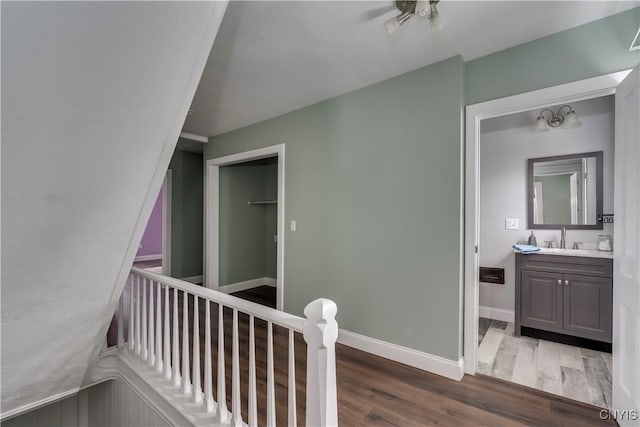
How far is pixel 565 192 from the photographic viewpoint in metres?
3.12

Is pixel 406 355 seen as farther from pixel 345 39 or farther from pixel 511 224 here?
pixel 345 39

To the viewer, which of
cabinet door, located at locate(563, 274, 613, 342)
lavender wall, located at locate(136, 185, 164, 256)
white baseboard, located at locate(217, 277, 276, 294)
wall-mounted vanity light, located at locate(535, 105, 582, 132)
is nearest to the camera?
cabinet door, located at locate(563, 274, 613, 342)

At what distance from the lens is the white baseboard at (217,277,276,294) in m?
4.56

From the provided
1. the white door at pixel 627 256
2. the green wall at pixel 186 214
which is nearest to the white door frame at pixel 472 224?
the white door at pixel 627 256

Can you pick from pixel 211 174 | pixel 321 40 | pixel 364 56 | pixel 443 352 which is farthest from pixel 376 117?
pixel 211 174

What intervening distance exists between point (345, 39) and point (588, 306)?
3170 millimetres

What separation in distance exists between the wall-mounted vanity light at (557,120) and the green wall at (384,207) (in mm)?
1498

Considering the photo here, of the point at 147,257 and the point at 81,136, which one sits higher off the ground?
the point at 81,136

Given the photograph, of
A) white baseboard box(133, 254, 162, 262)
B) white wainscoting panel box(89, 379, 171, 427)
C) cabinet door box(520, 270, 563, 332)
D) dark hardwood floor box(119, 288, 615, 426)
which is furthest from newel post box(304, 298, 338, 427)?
white baseboard box(133, 254, 162, 262)

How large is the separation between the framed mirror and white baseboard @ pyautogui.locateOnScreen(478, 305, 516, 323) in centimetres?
105

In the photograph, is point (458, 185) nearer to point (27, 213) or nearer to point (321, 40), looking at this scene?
point (321, 40)

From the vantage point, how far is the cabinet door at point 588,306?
8.56ft

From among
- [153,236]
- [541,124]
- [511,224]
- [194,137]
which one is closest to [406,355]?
[511,224]

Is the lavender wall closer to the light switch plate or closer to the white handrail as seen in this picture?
the white handrail
